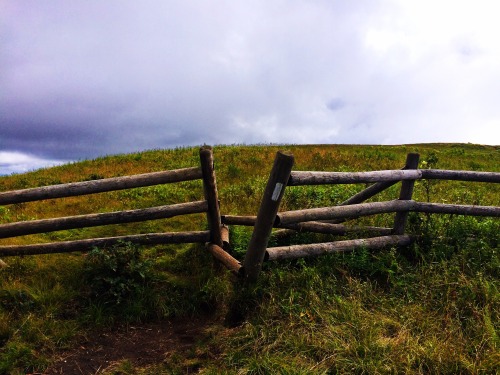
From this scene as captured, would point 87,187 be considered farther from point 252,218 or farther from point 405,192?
point 405,192

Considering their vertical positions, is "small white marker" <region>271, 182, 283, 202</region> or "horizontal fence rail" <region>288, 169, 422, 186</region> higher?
"horizontal fence rail" <region>288, 169, 422, 186</region>

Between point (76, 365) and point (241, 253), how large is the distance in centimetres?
270

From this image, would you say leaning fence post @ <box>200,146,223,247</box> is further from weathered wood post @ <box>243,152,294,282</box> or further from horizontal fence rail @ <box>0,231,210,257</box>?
weathered wood post @ <box>243,152,294,282</box>

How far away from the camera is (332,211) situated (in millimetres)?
5348

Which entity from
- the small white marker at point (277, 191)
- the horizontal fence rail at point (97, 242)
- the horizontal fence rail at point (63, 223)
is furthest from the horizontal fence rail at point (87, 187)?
the small white marker at point (277, 191)

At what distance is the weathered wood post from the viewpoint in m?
4.38

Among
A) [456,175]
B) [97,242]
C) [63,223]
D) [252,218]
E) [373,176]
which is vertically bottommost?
[97,242]

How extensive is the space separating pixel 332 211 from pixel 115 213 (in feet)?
10.1

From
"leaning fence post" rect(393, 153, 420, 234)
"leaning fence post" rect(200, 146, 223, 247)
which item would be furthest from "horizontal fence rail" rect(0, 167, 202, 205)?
"leaning fence post" rect(393, 153, 420, 234)

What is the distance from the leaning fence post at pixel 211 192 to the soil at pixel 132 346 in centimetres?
137

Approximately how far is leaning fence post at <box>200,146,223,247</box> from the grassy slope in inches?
17.1

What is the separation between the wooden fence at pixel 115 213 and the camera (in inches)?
213

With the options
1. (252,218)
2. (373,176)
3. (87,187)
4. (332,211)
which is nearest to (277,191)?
(332,211)

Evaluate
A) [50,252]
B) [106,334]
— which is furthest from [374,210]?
[50,252]
